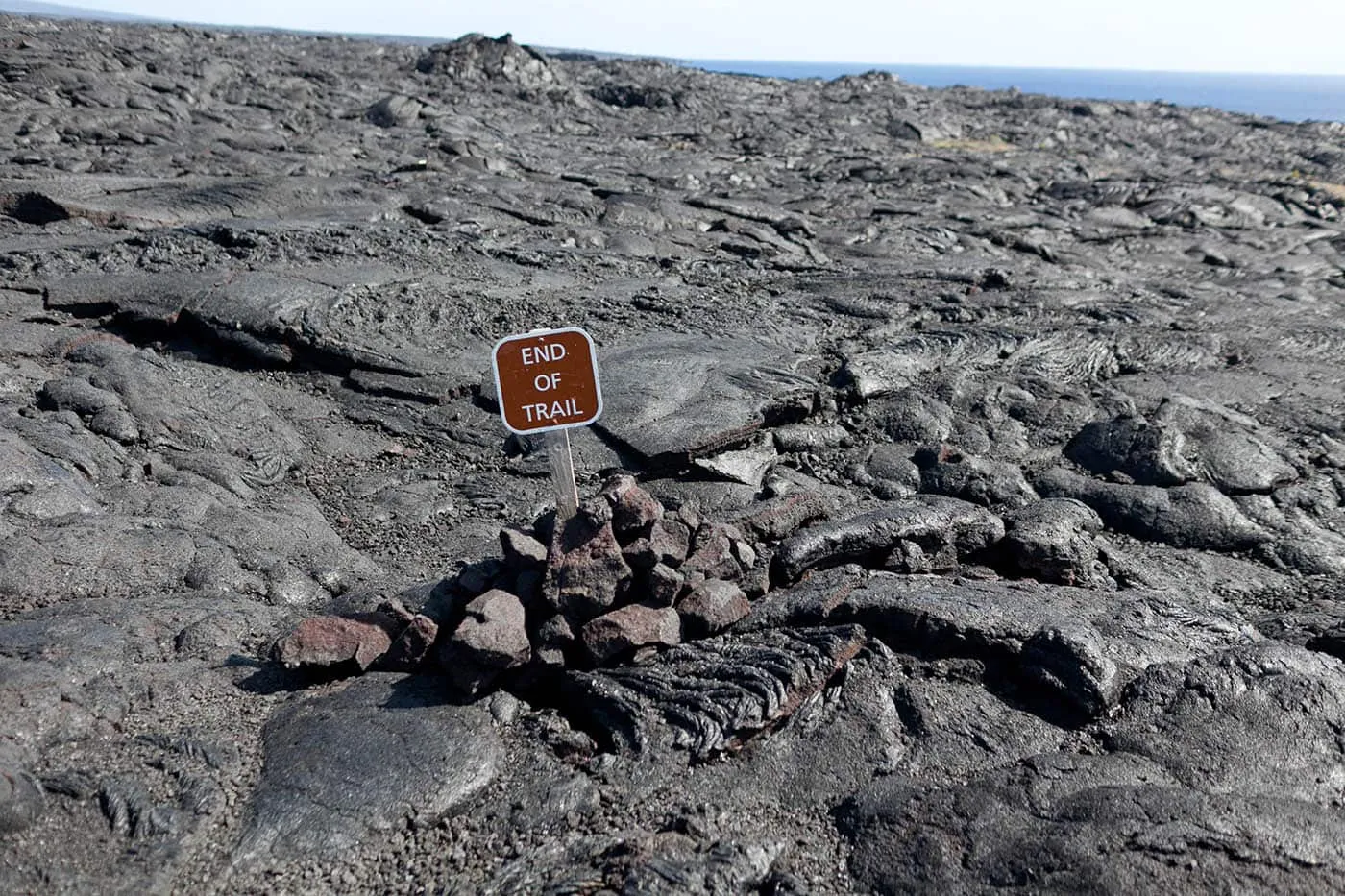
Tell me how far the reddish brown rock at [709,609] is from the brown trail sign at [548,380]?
887mm

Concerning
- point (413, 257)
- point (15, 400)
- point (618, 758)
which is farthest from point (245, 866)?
point (413, 257)

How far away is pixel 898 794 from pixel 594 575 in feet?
4.69

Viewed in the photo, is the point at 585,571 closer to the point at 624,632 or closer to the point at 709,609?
the point at 624,632

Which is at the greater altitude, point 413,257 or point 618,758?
point 413,257

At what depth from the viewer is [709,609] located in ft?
13.6

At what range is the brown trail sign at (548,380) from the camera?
157 inches

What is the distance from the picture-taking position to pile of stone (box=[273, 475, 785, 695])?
12.8 ft

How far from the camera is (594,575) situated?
402cm

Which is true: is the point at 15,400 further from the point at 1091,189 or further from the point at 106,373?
the point at 1091,189

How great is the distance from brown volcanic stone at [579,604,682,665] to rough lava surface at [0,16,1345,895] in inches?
0.6

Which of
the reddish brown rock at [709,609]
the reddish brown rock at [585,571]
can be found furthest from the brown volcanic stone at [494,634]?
the reddish brown rock at [709,609]

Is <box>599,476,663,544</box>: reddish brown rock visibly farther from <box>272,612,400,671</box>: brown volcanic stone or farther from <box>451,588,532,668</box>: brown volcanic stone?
<box>272,612,400,671</box>: brown volcanic stone

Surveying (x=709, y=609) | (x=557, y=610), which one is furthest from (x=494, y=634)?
(x=709, y=609)

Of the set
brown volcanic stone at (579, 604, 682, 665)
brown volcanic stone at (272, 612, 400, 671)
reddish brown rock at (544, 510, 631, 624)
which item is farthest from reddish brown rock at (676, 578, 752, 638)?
brown volcanic stone at (272, 612, 400, 671)
